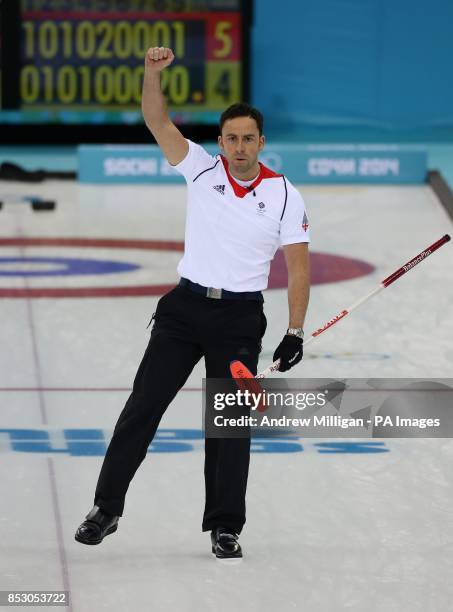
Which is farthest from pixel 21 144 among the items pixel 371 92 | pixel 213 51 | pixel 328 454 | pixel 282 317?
pixel 328 454

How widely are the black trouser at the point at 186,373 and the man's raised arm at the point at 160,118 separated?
0.50 m

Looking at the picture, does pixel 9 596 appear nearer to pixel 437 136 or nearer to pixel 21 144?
pixel 21 144

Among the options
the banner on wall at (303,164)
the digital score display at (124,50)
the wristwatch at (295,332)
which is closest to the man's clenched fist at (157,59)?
the wristwatch at (295,332)

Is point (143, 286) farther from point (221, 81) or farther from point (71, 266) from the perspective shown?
point (221, 81)

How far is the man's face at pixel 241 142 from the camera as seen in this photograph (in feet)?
17.1

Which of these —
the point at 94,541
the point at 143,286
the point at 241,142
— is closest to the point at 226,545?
the point at 94,541

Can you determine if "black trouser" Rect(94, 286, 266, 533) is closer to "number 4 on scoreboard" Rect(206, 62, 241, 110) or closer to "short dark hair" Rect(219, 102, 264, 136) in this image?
"short dark hair" Rect(219, 102, 264, 136)

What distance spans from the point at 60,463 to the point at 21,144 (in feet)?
50.5

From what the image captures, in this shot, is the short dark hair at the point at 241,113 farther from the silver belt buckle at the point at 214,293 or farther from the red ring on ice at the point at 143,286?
the red ring on ice at the point at 143,286

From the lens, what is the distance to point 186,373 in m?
5.41

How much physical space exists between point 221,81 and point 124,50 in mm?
1347

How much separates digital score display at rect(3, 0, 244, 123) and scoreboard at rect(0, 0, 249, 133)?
0.01m

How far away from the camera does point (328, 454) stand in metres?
6.89

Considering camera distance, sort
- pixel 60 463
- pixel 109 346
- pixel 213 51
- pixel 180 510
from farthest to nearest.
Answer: pixel 213 51 → pixel 109 346 → pixel 60 463 → pixel 180 510
